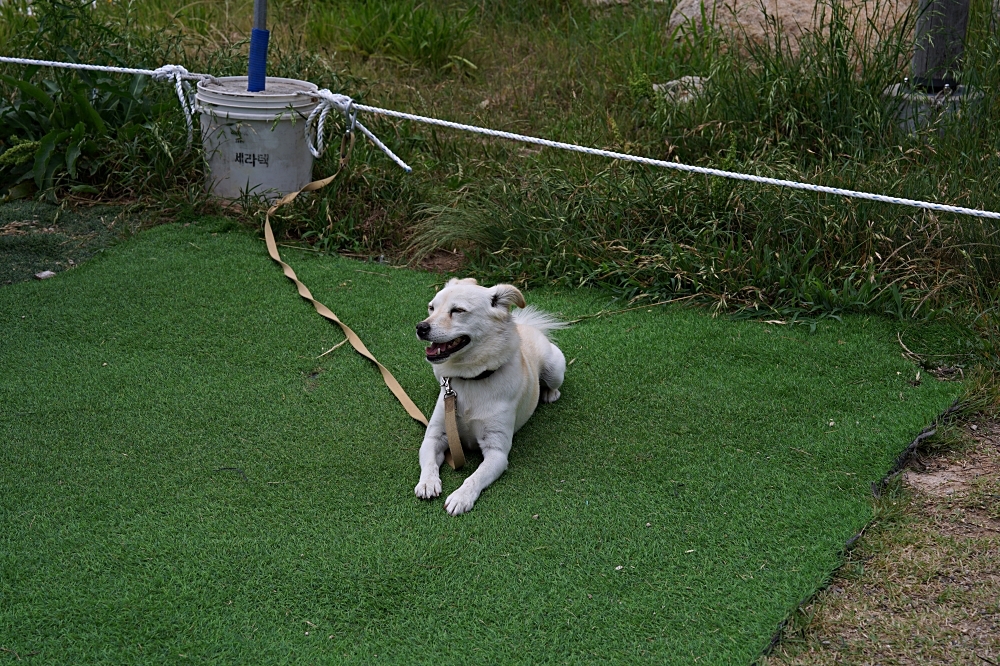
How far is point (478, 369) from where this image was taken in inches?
133

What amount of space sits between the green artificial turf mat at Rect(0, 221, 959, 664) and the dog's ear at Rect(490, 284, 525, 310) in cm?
57

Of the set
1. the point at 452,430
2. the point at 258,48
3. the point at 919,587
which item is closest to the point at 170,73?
the point at 258,48

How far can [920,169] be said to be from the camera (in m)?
4.98

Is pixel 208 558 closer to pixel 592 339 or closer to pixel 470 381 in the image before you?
pixel 470 381

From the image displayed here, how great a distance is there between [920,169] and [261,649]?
419 centimetres

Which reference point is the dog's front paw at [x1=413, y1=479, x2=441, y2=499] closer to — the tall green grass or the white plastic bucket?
the tall green grass

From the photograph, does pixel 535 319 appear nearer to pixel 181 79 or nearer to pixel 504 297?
pixel 504 297

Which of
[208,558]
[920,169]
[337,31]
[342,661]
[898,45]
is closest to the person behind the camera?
[342,661]

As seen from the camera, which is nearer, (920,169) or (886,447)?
(886,447)

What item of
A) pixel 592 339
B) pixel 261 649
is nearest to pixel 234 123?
pixel 592 339

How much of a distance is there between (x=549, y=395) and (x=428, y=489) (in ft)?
2.93

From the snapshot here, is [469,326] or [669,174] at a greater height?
[669,174]

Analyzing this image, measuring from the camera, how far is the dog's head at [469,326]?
326 cm

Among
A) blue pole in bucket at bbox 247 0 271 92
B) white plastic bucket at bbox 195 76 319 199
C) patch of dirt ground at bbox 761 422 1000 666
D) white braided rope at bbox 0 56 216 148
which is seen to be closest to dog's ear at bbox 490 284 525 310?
patch of dirt ground at bbox 761 422 1000 666
